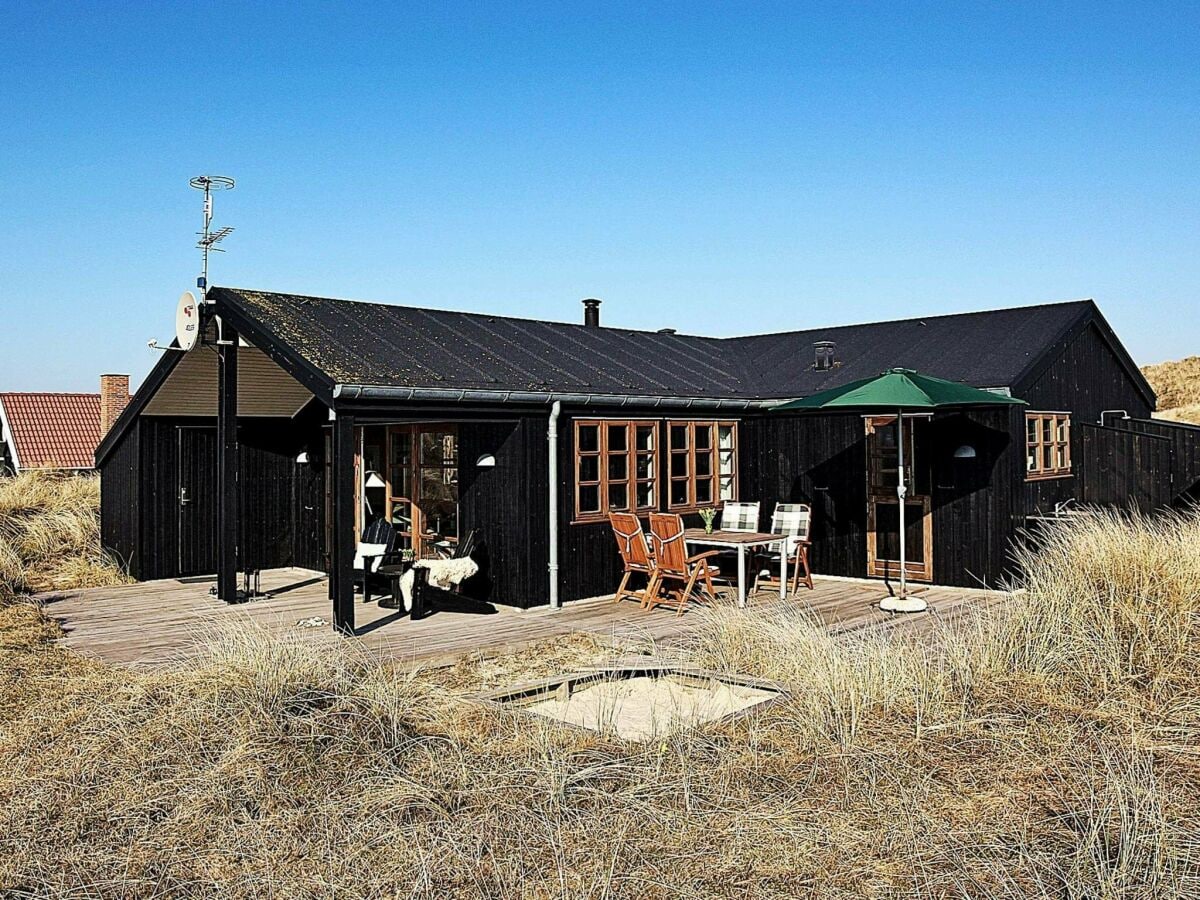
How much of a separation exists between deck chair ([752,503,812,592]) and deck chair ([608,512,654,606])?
1.51m

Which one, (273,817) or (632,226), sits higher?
(632,226)

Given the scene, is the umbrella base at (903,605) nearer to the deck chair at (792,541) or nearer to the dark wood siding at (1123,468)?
the deck chair at (792,541)

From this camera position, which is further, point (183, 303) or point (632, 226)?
point (632, 226)

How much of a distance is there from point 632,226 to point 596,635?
33.9 feet

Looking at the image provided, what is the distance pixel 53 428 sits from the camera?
2712cm

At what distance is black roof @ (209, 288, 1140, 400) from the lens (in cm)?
877

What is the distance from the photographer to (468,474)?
10.0 metres

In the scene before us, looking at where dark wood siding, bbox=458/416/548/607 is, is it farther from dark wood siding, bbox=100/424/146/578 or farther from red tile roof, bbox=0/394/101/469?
red tile roof, bbox=0/394/101/469

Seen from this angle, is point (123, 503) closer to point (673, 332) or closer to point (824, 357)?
point (673, 332)

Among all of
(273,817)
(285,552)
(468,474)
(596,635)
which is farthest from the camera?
(285,552)

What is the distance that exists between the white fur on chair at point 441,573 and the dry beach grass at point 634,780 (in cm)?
271

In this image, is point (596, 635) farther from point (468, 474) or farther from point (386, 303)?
point (386, 303)

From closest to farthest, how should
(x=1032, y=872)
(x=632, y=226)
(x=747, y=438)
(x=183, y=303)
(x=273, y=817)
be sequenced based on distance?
1. (x=1032, y=872)
2. (x=273, y=817)
3. (x=183, y=303)
4. (x=747, y=438)
5. (x=632, y=226)

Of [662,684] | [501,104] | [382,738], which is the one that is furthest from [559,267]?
[382,738]
